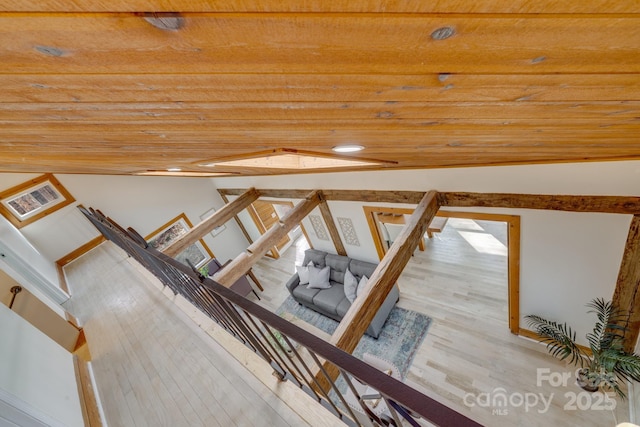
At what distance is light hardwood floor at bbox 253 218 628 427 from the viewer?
2.71 metres

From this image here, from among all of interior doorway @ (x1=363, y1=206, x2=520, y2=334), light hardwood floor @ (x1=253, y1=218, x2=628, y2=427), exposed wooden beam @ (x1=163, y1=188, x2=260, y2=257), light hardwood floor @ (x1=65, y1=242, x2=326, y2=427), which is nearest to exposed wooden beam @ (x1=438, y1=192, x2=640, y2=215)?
interior doorway @ (x1=363, y1=206, x2=520, y2=334)

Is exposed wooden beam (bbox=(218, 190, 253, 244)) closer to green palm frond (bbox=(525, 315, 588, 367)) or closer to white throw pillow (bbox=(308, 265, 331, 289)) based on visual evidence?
white throw pillow (bbox=(308, 265, 331, 289))

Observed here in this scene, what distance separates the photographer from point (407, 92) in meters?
0.56

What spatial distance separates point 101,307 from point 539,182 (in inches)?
224

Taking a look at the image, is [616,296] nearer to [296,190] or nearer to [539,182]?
Result: [539,182]

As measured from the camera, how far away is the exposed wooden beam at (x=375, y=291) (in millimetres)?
1695

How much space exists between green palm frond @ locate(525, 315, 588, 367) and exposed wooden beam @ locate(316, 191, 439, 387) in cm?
203

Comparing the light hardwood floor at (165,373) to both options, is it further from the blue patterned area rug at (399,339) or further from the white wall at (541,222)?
the white wall at (541,222)

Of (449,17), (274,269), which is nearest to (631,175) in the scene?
(449,17)

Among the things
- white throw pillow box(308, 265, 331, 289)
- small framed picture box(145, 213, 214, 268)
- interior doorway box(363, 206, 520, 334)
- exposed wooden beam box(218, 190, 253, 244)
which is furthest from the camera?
exposed wooden beam box(218, 190, 253, 244)

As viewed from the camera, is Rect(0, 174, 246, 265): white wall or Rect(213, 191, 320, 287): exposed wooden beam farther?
Rect(0, 174, 246, 265): white wall

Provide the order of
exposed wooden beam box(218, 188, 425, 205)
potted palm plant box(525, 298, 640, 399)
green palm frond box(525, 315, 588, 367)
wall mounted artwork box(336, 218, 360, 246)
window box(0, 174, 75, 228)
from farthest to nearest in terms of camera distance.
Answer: wall mounted artwork box(336, 218, 360, 246) < window box(0, 174, 75, 228) < exposed wooden beam box(218, 188, 425, 205) < green palm frond box(525, 315, 588, 367) < potted palm plant box(525, 298, 640, 399)

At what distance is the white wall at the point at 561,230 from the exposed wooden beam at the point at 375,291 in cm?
69

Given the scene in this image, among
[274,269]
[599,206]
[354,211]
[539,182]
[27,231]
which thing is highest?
[27,231]
